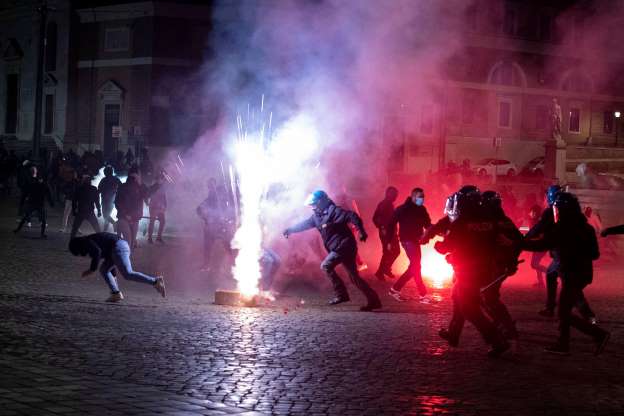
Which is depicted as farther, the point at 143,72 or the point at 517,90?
the point at 517,90

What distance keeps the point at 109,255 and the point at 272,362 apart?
451 centimetres

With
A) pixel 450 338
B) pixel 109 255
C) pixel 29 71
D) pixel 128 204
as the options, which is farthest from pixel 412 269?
pixel 29 71

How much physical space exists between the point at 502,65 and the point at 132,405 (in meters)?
49.2

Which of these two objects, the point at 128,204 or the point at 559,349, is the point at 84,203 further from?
the point at 559,349

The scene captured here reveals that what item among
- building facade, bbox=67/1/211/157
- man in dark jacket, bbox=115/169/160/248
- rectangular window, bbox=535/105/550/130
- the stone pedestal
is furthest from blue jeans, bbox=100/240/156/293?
rectangular window, bbox=535/105/550/130

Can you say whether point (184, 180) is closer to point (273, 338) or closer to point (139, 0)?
point (139, 0)

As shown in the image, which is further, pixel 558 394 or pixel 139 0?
pixel 139 0

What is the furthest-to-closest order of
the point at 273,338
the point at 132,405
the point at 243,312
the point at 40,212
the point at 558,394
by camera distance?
the point at 40,212 → the point at 243,312 → the point at 273,338 → the point at 558,394 → the point at 132,405

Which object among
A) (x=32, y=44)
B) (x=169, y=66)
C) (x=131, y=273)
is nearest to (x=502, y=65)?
(x=169, y=66)

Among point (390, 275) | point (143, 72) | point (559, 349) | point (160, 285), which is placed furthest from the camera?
point (143, 72)

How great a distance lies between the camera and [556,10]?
1837 inches

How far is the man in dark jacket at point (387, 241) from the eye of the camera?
1627cm

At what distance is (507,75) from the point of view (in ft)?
179

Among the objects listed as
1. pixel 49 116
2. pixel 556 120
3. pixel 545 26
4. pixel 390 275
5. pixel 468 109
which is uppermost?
pixel 545 26
